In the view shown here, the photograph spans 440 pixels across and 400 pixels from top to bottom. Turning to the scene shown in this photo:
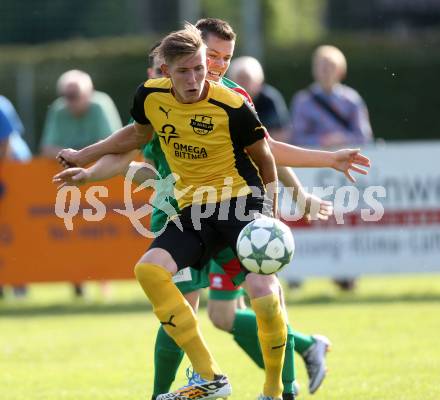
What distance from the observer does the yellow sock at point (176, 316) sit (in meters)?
5.68

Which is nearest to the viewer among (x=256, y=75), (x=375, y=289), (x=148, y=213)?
(x=256, y=75)

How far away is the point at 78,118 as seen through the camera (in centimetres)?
1200

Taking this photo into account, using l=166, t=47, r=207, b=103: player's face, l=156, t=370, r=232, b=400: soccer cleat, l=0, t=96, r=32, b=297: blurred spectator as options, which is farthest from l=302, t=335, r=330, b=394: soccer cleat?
l=0, t=96, r=32, b=297: blurred spectator

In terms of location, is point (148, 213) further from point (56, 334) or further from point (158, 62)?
point (158, 62)

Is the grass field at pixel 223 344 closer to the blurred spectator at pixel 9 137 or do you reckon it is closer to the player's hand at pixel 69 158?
the blurred spectator at pixel 9 137

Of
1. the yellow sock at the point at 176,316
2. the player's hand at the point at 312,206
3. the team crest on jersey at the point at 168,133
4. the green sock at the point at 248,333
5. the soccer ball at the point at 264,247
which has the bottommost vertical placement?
the green sock at the point at 248,333

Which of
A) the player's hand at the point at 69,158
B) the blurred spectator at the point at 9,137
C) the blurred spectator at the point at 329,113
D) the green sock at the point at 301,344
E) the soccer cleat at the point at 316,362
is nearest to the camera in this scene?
the player's hand at the point at 69,158

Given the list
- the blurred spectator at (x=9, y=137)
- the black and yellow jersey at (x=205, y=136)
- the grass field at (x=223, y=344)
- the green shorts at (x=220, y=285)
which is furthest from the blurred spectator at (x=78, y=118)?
the black and yellow jersey at (x=205, y=136)

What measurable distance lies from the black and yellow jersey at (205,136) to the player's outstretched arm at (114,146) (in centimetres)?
10

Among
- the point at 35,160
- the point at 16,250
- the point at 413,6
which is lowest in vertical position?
the point at 16,250

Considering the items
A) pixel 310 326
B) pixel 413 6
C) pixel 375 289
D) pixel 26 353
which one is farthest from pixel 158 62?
pixel 413 6

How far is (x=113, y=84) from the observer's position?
76.6 ft

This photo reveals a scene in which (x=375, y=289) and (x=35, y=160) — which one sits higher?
(x=35, y=160)

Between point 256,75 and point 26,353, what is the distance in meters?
3.38
